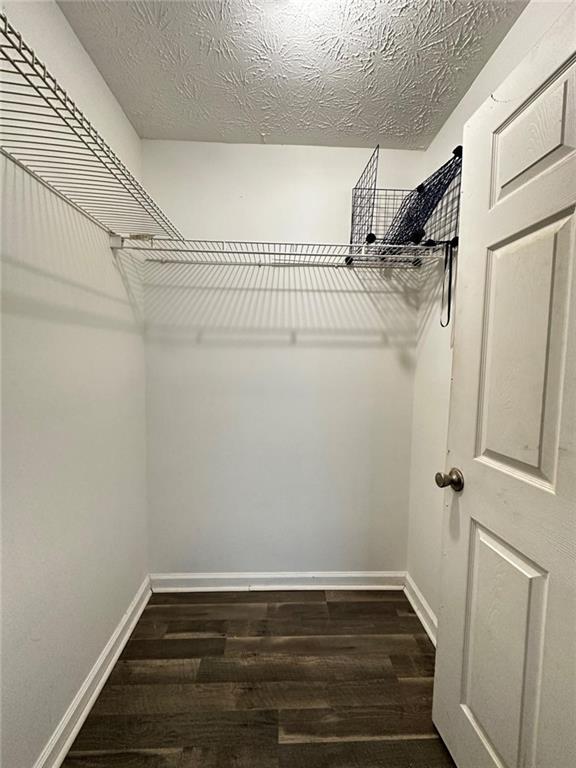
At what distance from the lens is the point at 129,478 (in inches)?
63.9

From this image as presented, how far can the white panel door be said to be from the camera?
0.72 m

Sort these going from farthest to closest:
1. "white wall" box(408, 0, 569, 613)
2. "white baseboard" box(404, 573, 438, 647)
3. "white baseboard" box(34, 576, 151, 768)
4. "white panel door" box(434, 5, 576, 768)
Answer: "white baseboard" box(404, 573, 438, 647)
"white wall" box(408, 0, 569, 613)
"white baseboard" box(34, 576, 151, 768)
"white panel door" box(434, 5, 576, 768)

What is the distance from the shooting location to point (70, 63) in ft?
3.73

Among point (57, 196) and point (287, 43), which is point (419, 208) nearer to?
point (287, 43)

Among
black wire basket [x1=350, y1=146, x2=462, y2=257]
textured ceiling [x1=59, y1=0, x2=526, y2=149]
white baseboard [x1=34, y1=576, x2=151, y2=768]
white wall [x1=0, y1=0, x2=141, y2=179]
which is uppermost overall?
textured ceiling [x1=59, y1=0, x2=526, y2=149]

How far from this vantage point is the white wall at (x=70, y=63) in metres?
0.95

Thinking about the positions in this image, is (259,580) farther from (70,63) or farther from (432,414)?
(70,63)

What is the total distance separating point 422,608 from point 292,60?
8.24 feet

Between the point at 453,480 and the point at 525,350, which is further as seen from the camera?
the point at 453,480

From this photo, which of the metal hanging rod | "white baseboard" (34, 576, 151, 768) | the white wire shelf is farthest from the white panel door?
"white baseboard" (34, 576, 151, 768)

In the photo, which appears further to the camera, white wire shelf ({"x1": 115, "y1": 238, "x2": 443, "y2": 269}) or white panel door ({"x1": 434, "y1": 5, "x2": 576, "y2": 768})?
Answer: white wire shelf ({"x1": 115, "y1": 238, "x2": 443, "y2": 269})

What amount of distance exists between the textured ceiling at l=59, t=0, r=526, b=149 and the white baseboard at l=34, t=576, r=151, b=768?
236 centimetres

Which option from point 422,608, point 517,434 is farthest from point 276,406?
point 422,608

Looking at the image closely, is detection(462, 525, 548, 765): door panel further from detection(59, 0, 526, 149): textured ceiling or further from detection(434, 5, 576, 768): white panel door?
detection(59, 0, 526, 149): textured ceiling
